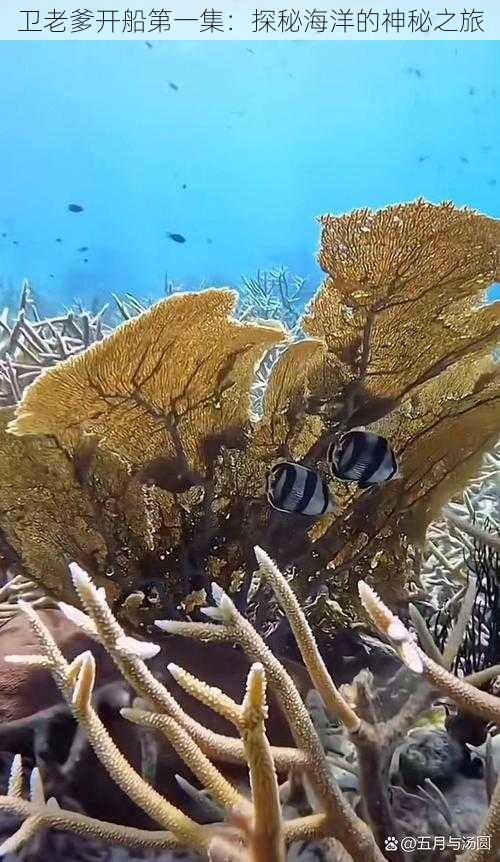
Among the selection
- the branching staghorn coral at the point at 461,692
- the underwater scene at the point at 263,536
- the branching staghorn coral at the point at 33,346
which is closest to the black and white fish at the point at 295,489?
the underwater scene at the point at 263,536

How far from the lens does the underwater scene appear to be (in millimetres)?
1115

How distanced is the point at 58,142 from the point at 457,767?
366cm

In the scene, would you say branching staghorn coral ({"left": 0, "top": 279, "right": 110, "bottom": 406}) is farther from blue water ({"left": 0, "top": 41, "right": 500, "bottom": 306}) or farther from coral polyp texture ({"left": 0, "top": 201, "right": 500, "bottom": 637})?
coral polyp texture ({"left": 0, "top": 201, "right": 500, "bottom": 637})

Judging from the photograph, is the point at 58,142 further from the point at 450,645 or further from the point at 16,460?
the point at 450,645

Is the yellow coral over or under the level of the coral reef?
over

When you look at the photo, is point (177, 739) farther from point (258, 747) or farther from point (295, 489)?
point (295, 489)

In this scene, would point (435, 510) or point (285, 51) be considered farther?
point (285, 51)

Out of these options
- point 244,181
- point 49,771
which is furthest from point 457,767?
point 244,181

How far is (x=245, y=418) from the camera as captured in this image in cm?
194

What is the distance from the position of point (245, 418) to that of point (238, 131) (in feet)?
7.06

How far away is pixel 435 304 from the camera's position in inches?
76.1
